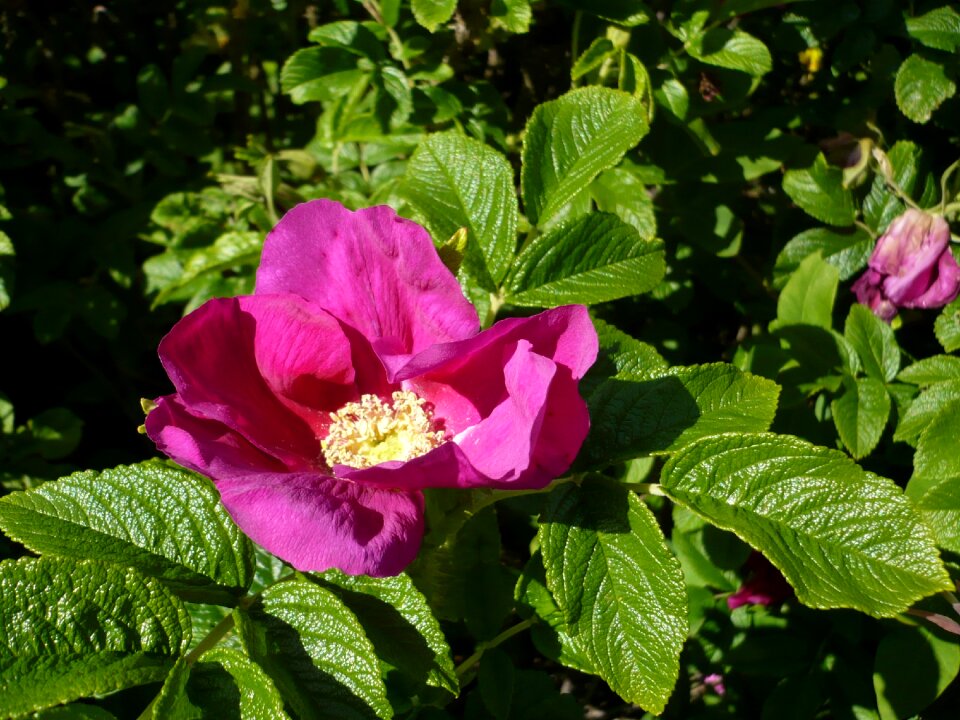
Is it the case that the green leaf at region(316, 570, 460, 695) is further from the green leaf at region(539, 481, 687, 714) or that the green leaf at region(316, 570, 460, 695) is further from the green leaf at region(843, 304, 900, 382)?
the green leaf at region(843, 304, 900, 382)

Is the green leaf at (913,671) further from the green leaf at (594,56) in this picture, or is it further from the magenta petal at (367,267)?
the green leaf at (594,56)

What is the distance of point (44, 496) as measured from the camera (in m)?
1.01

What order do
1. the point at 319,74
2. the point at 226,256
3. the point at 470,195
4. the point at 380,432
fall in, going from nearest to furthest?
the point at 380,432 < the point at 470,195 < the point at 319,74 < the point at 226,256

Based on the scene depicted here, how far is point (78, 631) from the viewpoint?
2.75ft

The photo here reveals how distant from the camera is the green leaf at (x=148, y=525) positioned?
98cm

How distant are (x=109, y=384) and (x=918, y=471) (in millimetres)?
1832

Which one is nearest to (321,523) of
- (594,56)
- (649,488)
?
(649,488)

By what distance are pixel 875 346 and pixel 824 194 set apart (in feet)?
1.15

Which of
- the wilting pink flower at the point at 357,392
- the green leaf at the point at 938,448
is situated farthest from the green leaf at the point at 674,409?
the green leaf at the point at 938,448

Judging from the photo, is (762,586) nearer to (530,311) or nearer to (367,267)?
(530,311)

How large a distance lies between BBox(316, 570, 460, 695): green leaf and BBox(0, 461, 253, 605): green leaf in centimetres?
11

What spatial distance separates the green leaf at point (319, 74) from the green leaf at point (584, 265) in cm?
61

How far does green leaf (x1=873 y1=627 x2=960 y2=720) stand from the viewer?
1.37 meters

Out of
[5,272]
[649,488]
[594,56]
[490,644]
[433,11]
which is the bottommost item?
[490,644]
